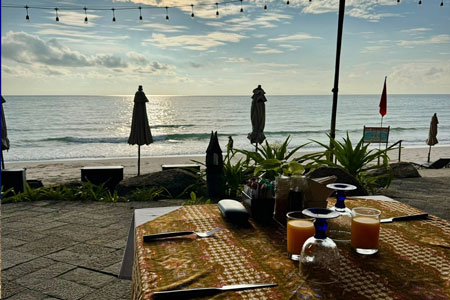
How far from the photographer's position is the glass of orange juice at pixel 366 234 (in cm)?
133

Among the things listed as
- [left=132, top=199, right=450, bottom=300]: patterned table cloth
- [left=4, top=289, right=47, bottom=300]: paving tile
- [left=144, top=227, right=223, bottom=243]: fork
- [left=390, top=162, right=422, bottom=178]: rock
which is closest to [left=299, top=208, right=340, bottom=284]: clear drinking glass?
[left=132, top=199, right=450, bottom=300]: patterned table cloth

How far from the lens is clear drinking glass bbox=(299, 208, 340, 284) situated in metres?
1.08

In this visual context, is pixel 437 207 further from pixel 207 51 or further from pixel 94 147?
pixel 207 51

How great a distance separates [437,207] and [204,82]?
197ft

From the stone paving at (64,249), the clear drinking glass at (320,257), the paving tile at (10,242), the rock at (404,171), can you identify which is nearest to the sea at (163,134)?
the rock at (404,171)

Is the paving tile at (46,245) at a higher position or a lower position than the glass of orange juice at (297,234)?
lower

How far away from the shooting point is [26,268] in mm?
2760

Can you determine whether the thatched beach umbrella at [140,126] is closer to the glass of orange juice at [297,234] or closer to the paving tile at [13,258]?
the paving tile at [13,258]

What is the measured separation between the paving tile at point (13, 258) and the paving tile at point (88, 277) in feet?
1.60

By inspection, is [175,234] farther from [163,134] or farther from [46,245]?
[163,134]

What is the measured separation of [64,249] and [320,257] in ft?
8.68

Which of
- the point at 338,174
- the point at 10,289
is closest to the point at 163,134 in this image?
the point at 338,174

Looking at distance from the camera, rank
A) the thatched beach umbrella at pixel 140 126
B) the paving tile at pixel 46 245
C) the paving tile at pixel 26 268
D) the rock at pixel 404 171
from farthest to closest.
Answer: the thatched beach umbrella at pixel 140 126 → the rock at pixel 404 171 → the paving tile at pixel 46 245 → the paving tile at pixel 26 268

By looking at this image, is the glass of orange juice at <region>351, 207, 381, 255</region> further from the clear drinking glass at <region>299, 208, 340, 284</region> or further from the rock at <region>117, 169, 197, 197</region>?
the rock at <region>117, 169, 197, 197</region>
